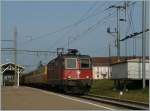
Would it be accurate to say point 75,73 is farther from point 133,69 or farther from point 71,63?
point 133,69

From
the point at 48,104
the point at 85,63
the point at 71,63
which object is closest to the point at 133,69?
the point at 85,63

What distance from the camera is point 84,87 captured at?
119 ft

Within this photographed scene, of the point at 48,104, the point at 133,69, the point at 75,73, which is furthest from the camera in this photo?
the point at 133,69

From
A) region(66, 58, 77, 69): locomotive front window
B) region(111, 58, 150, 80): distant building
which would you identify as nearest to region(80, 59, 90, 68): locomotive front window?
region(66, 58, 77, 69): locomotive front window

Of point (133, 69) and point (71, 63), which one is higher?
point (71, 63)

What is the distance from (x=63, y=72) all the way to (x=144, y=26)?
7177 millimetres

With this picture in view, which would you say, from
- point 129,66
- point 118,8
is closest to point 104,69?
point 118,8

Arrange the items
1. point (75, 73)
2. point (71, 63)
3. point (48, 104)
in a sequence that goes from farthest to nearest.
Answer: point (71, 63) < point (75, 73) < point (48, 104)

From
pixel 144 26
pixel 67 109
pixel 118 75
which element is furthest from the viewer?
pixel 118 75

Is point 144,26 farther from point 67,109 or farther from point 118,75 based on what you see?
point 67,109

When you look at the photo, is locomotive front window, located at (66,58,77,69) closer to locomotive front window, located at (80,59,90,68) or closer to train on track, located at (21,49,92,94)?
train on track, located at (21,49,92,94)

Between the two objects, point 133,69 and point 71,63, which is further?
point 133,69

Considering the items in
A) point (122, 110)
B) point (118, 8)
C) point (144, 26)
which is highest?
point (118, 8)

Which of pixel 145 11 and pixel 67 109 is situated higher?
pixel 145 11
